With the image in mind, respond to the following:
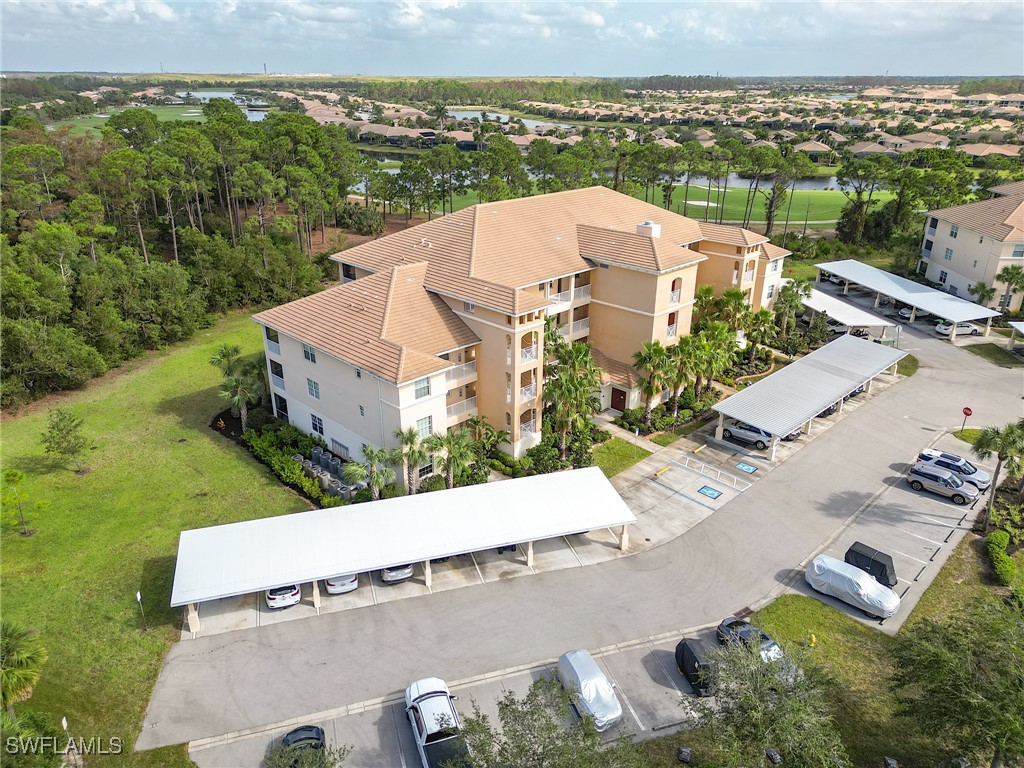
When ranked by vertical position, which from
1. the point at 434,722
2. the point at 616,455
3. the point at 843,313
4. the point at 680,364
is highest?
the point at 680,364

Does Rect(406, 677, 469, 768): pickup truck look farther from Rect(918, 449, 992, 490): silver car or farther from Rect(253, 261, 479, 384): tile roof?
Rect(918, 449, 992, 490): silver car

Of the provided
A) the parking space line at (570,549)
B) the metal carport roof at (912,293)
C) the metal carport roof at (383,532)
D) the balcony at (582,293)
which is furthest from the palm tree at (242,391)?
the metal carport roof at (912,293)

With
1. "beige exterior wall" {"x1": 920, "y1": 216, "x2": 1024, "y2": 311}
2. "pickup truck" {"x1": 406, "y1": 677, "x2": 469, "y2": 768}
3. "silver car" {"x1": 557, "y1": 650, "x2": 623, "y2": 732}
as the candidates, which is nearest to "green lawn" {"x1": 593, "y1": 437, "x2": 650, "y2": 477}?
"silver car" {"x1": 557, "y1": 650, "x2": 623, "y2": 732}

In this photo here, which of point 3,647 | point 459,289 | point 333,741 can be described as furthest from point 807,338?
point 3,647

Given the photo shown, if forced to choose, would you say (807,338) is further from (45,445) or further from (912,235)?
(45,445)

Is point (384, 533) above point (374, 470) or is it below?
below

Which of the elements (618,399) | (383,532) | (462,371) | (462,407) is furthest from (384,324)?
(618,399)

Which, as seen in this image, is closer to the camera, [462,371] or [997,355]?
[462,371]

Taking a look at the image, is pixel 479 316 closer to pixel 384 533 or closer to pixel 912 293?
pixel 384 533
